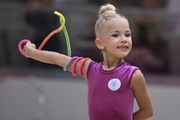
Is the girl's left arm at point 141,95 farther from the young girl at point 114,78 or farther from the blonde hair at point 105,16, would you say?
the blonde hair at point 105,16

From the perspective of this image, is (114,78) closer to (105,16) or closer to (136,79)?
(136,79)

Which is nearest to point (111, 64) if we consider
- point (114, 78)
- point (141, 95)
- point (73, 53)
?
point (114, 78)

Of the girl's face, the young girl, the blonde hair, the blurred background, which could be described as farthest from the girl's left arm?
the blurred background

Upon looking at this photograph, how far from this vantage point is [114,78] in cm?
254

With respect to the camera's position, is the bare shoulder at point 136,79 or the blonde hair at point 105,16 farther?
the blonde hair at point 105,16

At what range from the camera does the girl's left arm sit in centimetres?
252

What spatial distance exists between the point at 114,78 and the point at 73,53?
3394 mm

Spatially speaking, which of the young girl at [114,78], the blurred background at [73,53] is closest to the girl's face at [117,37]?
the young girl at [114,78]

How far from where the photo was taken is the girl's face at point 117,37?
258cm

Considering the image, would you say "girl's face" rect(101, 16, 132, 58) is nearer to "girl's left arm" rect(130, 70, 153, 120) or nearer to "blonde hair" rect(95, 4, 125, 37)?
"blonde hair" rect(95, 4, 125, 37)

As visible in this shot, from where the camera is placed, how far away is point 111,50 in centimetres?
260

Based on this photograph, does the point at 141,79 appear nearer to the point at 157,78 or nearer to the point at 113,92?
the point at 113,92

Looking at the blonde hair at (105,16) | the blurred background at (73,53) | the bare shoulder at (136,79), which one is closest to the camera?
the bare shoulder at (136,79)

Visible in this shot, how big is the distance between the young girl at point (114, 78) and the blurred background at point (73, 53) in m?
3.08
